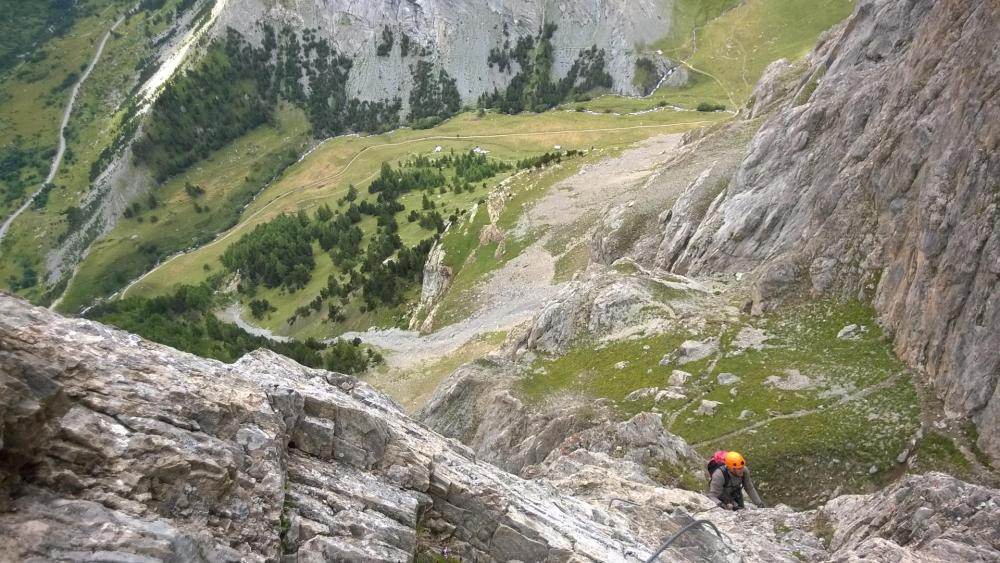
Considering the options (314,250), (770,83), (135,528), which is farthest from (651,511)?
(314,250)

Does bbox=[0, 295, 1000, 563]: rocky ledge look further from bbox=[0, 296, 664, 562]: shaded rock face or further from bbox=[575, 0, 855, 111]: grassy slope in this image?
bbox=[575, 0, 855, 111]: grassy slope

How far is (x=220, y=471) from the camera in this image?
485 inches

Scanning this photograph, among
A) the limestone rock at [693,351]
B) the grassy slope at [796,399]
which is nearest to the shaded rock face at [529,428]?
the grassy slope at [796,399]

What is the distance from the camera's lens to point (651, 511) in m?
23.4

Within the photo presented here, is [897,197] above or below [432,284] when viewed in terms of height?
above

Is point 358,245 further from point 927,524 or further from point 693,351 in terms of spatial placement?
point 927,524

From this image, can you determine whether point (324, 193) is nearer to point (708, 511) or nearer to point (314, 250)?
point (314, 250)

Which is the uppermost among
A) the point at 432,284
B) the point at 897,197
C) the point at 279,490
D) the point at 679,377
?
the point at 897,197

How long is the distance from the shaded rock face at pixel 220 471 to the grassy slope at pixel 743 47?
169m

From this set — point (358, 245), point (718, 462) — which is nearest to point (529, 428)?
point (718, 462)

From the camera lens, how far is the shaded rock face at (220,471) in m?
10.1

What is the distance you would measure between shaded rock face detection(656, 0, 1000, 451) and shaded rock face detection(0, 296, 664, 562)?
18497 millimetres

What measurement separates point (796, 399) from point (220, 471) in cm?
2845

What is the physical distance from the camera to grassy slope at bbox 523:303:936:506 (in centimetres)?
2748
